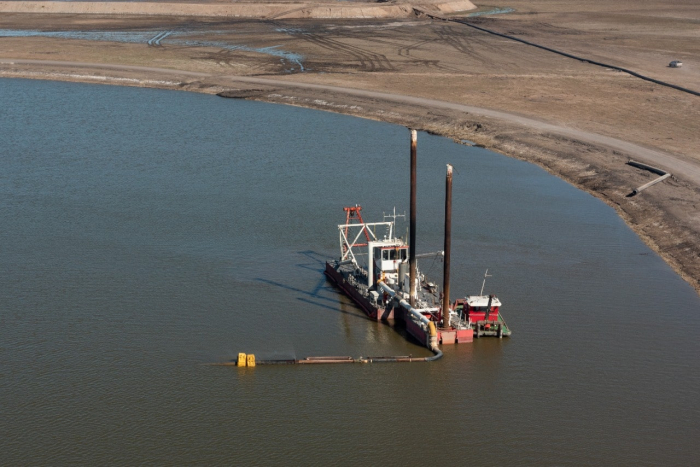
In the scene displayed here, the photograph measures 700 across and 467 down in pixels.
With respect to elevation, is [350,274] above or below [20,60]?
below

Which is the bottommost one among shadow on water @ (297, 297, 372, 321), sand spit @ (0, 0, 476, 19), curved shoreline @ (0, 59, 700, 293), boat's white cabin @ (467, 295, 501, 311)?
shadow on water @ (297, 297, 372, 321)

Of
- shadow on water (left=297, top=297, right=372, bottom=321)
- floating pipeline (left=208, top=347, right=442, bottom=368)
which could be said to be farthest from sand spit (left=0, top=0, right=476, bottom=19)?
floating pipeline (left=208, top=347, right=442, bottom=368)

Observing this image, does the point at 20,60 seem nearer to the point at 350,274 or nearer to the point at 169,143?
the point at 169,143

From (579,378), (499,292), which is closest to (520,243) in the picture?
(499,292)

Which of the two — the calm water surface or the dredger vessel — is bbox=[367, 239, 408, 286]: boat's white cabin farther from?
the calm water surface

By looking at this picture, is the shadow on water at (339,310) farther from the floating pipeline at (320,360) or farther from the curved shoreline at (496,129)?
the curved shoreline at (496,129)

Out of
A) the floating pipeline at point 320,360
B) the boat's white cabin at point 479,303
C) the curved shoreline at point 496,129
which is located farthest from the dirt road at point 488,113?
the floating pipeline at point 320,360
